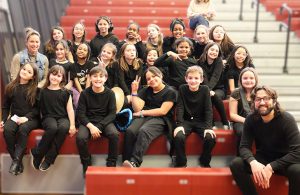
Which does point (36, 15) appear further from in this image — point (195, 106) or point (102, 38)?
point (195, 106)

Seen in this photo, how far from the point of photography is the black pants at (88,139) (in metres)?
3.24

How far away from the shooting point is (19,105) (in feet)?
11.2

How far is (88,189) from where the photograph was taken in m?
2.93

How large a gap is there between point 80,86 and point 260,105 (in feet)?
5.54

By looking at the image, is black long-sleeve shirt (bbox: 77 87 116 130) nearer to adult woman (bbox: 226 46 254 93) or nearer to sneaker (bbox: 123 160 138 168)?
sneaker (bbox: 123 160 138 168)

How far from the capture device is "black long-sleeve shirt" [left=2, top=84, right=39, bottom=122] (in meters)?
3.42

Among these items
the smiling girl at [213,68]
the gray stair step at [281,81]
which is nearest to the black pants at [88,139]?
the smiling girl at [213,68]

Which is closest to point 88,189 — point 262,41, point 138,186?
point 138,186

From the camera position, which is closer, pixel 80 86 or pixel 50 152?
pixel 50 152

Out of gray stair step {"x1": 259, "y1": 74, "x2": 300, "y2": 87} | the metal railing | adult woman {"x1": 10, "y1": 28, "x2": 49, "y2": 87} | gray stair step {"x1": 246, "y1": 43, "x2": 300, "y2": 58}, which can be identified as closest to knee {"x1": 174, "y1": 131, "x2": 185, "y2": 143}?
adult woman {"x1": 10, "y1": 28, "x2": 49, "y2": 87}

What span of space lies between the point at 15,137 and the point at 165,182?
1.20 meters

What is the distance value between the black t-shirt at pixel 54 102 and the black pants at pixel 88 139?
24cm

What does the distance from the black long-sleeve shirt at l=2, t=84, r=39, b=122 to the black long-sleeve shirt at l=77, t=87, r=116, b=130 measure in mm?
389

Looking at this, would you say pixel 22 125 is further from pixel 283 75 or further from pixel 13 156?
pixel 283 75
